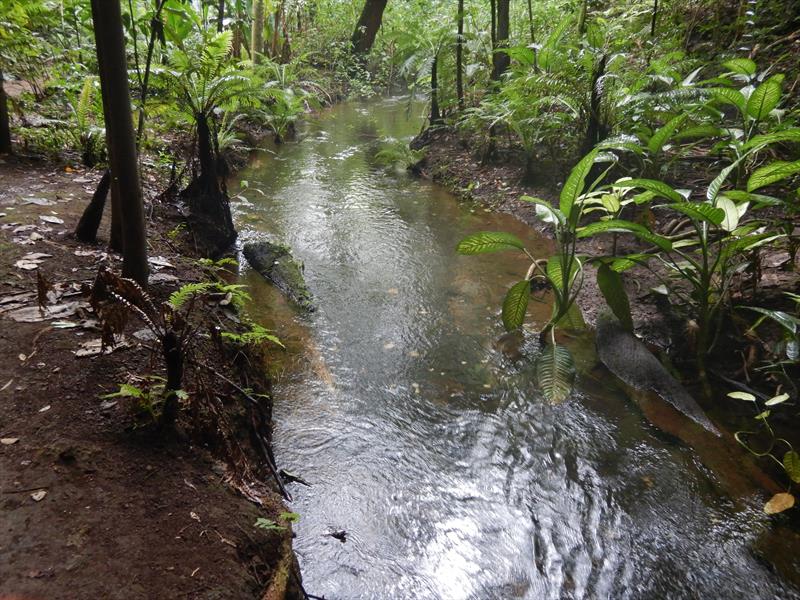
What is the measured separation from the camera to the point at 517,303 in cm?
353

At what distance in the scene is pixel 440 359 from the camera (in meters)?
3.77

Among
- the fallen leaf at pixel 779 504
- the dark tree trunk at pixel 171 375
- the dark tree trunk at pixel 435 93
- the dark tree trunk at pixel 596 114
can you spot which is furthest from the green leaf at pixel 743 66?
the dark tree trunk at pixel 435 93

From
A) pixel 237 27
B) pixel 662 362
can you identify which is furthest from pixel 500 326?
pixel 237 27

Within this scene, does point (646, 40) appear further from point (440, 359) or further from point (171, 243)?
point (171, 243)

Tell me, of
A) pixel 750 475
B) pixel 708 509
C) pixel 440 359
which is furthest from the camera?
pixel 440 359

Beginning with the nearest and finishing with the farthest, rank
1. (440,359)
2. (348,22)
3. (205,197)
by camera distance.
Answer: (440,359) < (205,197) < (348,22)

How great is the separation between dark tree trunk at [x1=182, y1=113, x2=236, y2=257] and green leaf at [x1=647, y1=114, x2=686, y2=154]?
390 cm

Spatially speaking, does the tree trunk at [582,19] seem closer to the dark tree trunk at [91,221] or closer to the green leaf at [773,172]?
the green leaf at [773,172]

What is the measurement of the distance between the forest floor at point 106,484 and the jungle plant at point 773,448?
248 cm

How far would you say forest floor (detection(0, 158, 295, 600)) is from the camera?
1.48 metres

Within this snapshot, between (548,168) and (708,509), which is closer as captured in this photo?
(708,509)

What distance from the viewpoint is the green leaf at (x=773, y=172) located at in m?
2.90

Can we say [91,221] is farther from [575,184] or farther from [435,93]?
[435,93]

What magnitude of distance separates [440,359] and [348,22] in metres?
16.4
